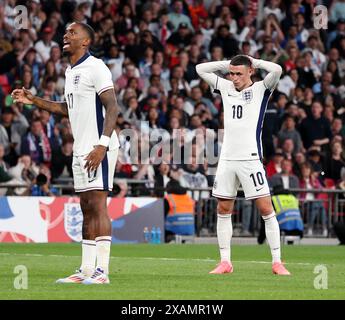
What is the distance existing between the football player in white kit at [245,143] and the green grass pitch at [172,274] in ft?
2.19

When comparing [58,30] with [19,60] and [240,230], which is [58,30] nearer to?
[19,60]

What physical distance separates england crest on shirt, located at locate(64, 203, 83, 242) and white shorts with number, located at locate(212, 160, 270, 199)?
28.9ft

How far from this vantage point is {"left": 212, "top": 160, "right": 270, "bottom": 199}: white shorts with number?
15.6m

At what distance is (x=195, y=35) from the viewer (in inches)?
1223

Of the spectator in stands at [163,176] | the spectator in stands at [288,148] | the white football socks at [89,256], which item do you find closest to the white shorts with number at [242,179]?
the white football socks at [89,256]

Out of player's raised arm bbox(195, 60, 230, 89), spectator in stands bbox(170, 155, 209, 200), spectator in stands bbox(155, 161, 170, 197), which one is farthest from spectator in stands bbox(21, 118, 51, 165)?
player's raised arm bbox(195, 60, 230, 89)

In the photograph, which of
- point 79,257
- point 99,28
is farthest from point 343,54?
point 79,257

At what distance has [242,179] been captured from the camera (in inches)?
615

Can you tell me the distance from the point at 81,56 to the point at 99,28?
16319 millimetres

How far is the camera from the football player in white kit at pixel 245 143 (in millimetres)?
15562

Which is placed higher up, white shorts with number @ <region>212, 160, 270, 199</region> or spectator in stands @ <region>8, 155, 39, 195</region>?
white shorts with number @ <region>212, 160, 270, 199</region>

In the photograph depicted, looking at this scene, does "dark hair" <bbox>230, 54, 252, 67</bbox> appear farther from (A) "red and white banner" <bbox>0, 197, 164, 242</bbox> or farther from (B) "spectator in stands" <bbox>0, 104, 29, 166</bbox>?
(B) "spectator in stands" <bbox>0, 104, 29, 166</bbox>

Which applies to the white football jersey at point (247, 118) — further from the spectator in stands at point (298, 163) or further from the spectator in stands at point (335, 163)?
the spectator in stands at point (335, 163)

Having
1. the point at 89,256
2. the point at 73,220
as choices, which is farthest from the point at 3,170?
the point at 89,256
